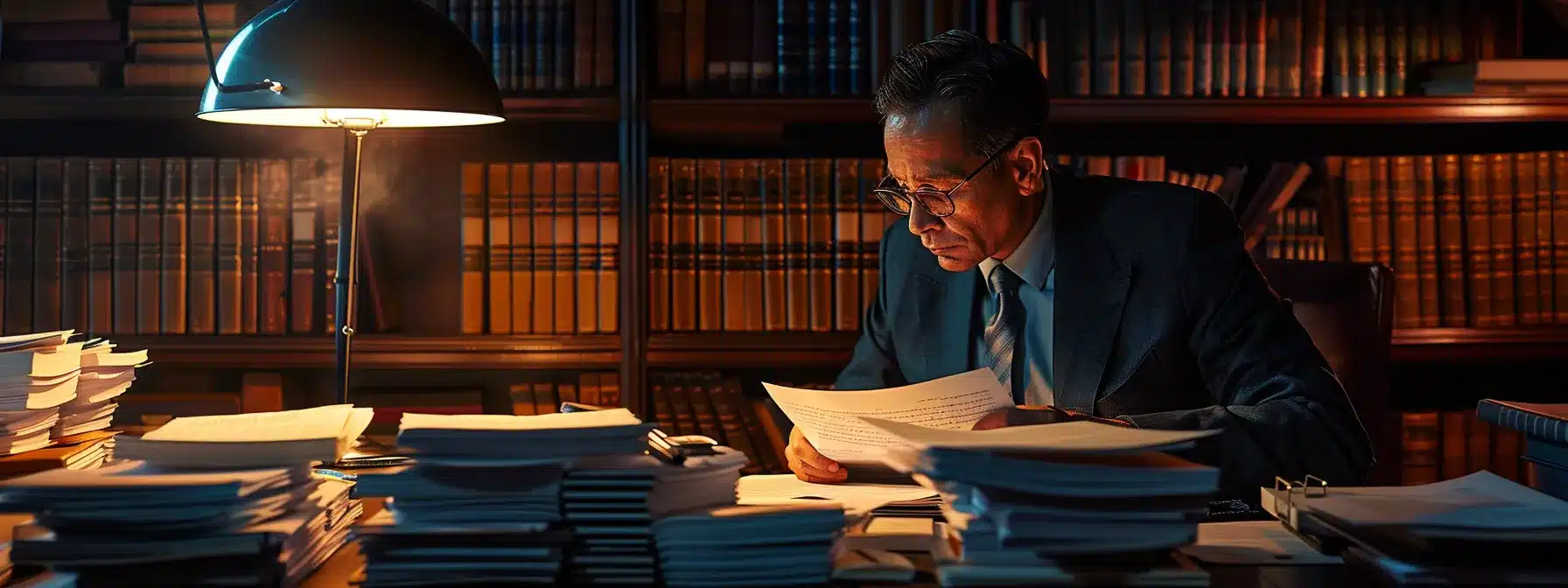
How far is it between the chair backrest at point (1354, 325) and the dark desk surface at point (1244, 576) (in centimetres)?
92

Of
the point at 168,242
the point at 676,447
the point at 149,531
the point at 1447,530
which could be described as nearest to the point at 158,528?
the point at 149,531

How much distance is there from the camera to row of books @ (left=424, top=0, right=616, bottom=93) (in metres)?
2.36

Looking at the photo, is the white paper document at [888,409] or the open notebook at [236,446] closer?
the open notebook at [236,446]

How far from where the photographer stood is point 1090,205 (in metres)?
1.75

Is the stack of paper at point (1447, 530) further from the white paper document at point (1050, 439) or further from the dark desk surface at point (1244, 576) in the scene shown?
the white paper document at point (1050, 439)

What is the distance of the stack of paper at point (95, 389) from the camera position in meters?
1.47

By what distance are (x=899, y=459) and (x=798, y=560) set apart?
108mm

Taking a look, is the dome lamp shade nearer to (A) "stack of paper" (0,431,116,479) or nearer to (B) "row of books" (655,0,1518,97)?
(A) "stack of paper" (0,431,116,479)

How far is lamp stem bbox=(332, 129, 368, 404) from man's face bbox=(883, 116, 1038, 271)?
2.57 ft

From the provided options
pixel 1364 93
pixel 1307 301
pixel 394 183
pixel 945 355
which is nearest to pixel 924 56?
pixel 945 355

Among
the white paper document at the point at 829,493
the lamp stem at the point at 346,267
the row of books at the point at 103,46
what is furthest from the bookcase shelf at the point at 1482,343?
the row of books at the point at 103,46

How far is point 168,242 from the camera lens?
237cm

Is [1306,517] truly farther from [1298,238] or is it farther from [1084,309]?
[1298,238]

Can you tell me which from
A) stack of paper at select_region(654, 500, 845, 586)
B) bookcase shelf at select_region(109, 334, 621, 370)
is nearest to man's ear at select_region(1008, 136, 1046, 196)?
stack of paper at select_region(654, 500, 845, 586)
